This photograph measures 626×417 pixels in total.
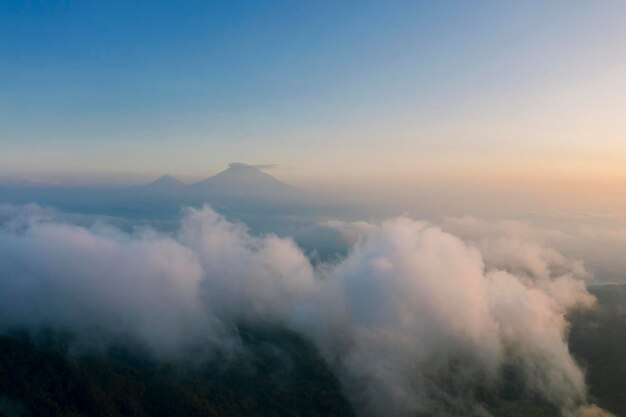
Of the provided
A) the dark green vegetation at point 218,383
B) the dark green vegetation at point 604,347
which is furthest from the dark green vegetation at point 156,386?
the dark green vegetation at point 604,347

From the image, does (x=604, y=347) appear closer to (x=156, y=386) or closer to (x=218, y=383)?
(x=218, y=383)

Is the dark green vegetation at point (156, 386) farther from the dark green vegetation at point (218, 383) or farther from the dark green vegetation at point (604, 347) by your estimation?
the dark green vegetation at point (604, 347)

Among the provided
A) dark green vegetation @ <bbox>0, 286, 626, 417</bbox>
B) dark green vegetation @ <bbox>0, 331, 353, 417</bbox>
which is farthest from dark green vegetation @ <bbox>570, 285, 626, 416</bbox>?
dark green vegetation @ <bbox>0, 331, 353, 417</bbox>

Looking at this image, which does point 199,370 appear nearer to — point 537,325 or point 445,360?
point 445,360

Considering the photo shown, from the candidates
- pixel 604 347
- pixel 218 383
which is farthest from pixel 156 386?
pixel 604 347

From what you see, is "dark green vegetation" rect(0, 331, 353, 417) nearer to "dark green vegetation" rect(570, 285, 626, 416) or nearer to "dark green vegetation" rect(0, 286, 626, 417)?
"dark green vegetation" rect(0, 286, 626, 417)

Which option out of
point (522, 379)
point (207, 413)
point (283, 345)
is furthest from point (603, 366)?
point (207, 413)

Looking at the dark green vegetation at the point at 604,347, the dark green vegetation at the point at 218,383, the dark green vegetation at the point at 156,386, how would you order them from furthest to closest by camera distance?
the dark green vegetation at the point at 604,347 → the dark green vegetation at the point at 218,383 → the dark green vegetation at the point at 156,386
